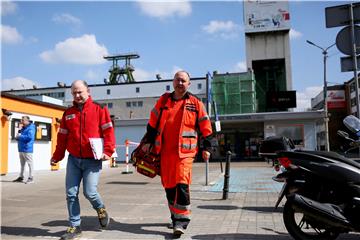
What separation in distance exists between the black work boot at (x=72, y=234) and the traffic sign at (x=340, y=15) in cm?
533

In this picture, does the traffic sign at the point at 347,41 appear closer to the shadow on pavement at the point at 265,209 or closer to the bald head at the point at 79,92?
the shadow on pavement at the point at 265,209

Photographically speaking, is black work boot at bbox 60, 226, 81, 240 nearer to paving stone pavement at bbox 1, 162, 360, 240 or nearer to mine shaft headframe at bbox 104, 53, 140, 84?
paving stone pavement at bbox 1, 162, 360, 240

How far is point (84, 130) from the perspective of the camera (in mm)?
5297

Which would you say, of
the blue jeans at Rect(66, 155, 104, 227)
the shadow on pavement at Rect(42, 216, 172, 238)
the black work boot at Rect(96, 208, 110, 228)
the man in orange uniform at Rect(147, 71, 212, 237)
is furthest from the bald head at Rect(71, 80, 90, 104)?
the shadow on pavement at Rect(42, 216, 172, 238)

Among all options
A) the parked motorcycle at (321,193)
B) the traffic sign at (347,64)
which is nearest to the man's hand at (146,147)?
the parked motorcycle at (321,193)

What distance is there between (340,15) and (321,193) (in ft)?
12.7

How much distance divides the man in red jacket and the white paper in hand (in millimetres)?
42

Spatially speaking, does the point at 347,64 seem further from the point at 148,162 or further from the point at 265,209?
the point at 148,162

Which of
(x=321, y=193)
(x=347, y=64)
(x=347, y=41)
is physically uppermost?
(x=347, y=41)

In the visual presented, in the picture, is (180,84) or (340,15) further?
(340,15)

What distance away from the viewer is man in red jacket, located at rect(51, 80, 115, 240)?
5.19 meters

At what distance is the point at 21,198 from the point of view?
864 cm

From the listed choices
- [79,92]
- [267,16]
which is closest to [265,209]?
[79,92]

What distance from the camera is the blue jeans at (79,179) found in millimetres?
5152
